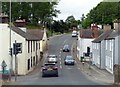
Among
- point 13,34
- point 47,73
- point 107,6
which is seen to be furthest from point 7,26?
point 107,6

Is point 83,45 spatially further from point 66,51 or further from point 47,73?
point 47,73

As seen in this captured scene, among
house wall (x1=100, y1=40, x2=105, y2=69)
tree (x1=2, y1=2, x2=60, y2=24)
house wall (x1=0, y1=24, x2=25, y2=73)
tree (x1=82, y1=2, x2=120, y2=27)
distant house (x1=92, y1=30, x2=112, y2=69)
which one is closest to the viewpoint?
tree (x1=2, y1=2, x2=60, y2=24)

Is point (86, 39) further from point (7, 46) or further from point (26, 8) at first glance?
point (26, 8)

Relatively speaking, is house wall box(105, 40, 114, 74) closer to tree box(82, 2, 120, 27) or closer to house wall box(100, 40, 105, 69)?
house wall box(100, 40, 105, 69)

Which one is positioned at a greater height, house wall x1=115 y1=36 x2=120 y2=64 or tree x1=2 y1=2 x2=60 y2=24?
tree x1=2 y1=2 x2=60 y2=24

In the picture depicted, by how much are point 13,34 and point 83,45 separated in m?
21.7

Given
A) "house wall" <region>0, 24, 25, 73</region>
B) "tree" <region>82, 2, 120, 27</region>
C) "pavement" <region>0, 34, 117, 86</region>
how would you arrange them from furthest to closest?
"tree" <region>82, 2, 120, 27</region>, "house wall" <region>0, 24, 25, 73</region>, "pavement" <region>0, 34, 117, 86</region>

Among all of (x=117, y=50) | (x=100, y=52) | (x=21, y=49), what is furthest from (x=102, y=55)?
(x=21, y=49)

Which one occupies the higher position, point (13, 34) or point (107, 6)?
point (107, 6)

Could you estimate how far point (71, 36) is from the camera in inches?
3649

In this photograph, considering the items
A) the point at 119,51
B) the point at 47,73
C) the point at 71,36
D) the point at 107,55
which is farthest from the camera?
the point at 71,36

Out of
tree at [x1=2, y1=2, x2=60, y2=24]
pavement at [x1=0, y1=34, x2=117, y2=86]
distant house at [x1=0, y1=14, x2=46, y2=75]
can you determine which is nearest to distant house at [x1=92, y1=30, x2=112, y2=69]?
pavement at [x1=0, y1=34, x2=117, y2=86]

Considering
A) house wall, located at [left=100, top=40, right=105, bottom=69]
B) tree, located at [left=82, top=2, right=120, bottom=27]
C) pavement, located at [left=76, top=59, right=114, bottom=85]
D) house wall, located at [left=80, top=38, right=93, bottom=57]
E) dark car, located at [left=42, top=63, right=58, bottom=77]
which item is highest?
tree, located at [left=82, top=2, right=120, bottom=27]

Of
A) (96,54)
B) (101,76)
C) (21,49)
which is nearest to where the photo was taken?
(101,76)
